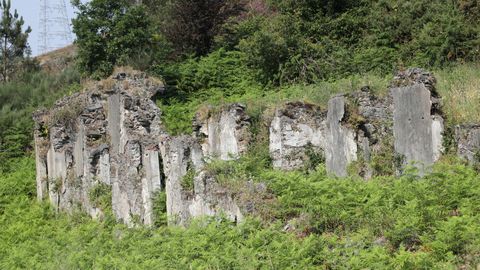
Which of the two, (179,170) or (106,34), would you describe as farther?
(106,34)

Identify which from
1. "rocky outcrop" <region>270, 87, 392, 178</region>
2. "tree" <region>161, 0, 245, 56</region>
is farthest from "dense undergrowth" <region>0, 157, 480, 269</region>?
"tree" <region>161, 0, 245, 56</region>

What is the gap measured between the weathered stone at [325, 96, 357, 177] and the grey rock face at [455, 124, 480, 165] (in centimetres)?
254

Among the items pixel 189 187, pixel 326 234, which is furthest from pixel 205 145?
pixel 326 234

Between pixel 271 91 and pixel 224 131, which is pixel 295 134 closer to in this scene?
pixel 224 131

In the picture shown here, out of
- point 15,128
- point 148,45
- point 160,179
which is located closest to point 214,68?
point 148,45

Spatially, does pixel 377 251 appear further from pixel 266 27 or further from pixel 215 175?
pixel 266 27

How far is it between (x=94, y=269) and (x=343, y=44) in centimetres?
1612

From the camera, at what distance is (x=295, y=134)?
17.0 metres

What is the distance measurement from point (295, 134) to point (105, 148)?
630 centimetres

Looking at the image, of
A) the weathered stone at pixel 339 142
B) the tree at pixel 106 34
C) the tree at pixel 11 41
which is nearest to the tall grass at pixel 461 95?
the weathered stone at pixel 339 142

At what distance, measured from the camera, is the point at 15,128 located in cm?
2959

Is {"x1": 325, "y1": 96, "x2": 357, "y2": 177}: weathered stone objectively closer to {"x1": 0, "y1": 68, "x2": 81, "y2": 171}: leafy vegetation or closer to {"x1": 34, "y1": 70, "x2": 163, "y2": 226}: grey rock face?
{"x1": 34, "y1": 70, "x2": 163, "y2": 226}: grey rock face

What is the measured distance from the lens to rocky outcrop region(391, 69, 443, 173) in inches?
545

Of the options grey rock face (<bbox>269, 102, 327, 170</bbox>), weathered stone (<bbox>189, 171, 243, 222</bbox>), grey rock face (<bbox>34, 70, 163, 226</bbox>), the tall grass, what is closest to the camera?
weathered stone (<bbox>189, 171, 243, 222</bbox>)
